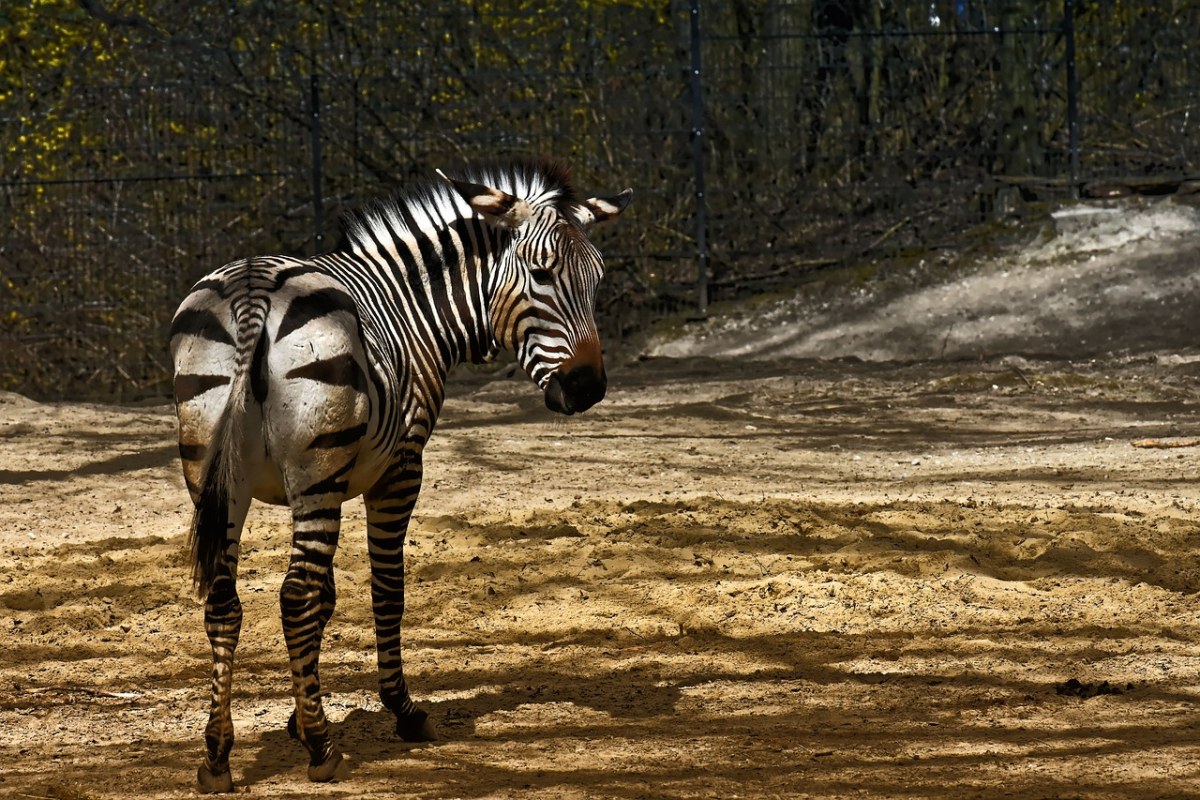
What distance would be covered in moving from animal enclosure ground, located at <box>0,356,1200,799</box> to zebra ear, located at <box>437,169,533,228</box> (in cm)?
169

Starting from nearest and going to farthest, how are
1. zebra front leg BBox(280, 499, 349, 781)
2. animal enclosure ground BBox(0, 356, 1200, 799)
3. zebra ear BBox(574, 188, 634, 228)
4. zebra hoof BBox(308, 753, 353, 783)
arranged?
zebra front leg BBox(280, 499, 349, 781) < zebra hoof BBox(308, 753, 353, 783) < animal enclosure ground BBox(0, 356, 1200, 799) < zebra ear BBox(574, 188, 634, 228)

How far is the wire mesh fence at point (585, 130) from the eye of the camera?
14.4 metres

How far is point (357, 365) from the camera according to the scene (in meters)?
4.58

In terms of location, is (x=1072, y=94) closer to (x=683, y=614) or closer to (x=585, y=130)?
(x=585, y=130)

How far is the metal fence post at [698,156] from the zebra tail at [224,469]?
36.4 ft

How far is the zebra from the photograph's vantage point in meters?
4.47

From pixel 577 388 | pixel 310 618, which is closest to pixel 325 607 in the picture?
pixel 310 618

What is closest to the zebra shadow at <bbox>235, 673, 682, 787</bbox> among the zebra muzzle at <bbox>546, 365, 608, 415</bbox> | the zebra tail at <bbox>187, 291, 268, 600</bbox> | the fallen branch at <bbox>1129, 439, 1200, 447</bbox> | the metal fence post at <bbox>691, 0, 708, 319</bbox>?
the zebra tail at <bbox>187, 291, 268, 600</bbox>

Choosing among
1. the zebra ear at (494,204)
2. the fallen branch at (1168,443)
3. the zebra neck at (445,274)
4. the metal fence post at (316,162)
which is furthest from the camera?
the metal fence post at (316,162)

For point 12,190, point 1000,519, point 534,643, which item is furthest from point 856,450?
point 12,190

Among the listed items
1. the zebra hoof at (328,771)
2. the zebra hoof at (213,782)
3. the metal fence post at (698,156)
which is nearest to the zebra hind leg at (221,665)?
the zebra hoof at (213,782)

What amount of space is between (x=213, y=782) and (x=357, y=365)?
1.27 m

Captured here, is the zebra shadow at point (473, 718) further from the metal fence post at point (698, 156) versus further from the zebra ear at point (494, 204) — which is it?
the metal fence post at point (698, 156)

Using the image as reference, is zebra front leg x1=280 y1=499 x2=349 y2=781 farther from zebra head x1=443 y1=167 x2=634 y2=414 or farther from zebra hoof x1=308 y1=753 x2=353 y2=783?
zebra head x1=443 y1=167 x2=634 y2=414
